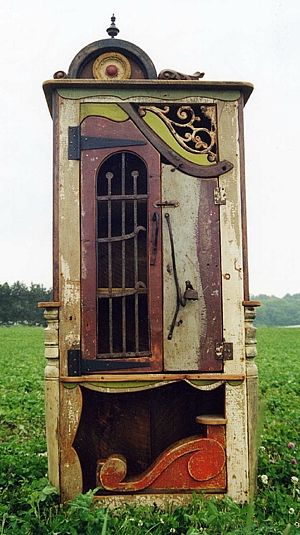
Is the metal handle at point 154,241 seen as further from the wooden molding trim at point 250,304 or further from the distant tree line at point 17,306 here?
the distant tree line at point 17,306

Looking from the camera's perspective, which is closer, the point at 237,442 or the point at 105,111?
the point at 237,442

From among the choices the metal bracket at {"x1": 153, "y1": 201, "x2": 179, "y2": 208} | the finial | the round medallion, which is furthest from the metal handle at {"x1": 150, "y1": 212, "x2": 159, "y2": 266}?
the finial

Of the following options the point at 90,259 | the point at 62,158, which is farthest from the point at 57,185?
the point at 90,259

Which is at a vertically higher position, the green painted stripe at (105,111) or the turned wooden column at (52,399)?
the green painted stripe at (105,111)

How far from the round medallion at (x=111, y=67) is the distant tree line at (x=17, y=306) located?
183 ft

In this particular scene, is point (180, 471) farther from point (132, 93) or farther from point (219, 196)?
point (132, 93)

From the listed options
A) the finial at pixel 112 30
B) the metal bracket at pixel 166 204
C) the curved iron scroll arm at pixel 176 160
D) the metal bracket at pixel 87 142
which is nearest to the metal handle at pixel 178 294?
the metal bracket at pixel 166 204

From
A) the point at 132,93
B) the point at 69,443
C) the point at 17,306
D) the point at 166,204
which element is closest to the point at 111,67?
the point at 132,93

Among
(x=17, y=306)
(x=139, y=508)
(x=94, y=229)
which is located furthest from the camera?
(x=17, y=306)

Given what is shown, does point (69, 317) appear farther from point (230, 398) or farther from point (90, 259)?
point (230, 398)

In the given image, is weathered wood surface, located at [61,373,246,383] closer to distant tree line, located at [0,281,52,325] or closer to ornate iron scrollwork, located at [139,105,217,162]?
ornate iron scrollwork, located at [139,105,217,162]

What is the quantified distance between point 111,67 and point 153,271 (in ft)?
4.71

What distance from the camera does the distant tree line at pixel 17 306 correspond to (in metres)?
60.1

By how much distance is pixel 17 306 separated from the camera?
6034 centimetres
